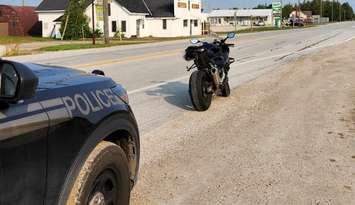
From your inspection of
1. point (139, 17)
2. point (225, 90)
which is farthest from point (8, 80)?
Answer: point (139, 17)

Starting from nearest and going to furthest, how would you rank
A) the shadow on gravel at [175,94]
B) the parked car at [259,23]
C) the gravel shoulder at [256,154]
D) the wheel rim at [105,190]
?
the wheel rim at [105,190], the gravel shoulder at [256,154], the shadow on gravel at [175,94], the parked car at [259,23]

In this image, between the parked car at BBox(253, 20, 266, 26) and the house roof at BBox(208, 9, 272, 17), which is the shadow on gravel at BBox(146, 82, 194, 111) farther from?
the house roof at BBox(208, 9, 272, 17)

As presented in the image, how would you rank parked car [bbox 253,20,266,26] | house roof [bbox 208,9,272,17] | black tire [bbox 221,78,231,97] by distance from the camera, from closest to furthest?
black tire [bbox 221,78,231,97], parked car [bbox 253,20,266,26], house roof [bbox 208,9,272,17]

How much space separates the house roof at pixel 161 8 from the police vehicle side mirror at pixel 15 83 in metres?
67.0

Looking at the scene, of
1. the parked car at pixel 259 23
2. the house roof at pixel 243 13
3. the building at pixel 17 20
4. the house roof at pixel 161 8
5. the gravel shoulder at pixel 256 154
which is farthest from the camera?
the house roof at pixel 243 13

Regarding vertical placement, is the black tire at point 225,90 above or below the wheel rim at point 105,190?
below

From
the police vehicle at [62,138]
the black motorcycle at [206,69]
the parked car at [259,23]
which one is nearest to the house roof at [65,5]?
the black motorcycle at [206,69]

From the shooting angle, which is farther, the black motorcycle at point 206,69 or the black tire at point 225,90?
the black tire at point 225,90

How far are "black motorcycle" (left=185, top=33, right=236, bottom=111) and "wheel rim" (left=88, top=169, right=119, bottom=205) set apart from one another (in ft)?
21.1

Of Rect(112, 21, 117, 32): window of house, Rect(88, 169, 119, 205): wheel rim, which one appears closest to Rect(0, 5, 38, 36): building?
Rect(112, 21, 117, 32): window of house

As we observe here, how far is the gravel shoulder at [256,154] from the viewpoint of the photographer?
5.85 metres

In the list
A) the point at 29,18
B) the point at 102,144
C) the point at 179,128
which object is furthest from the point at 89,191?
the point at 29,18

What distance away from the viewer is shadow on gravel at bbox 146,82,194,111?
38.6 ft

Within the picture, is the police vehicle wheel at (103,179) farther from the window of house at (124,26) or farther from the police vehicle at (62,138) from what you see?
the window of house at (124,26)
